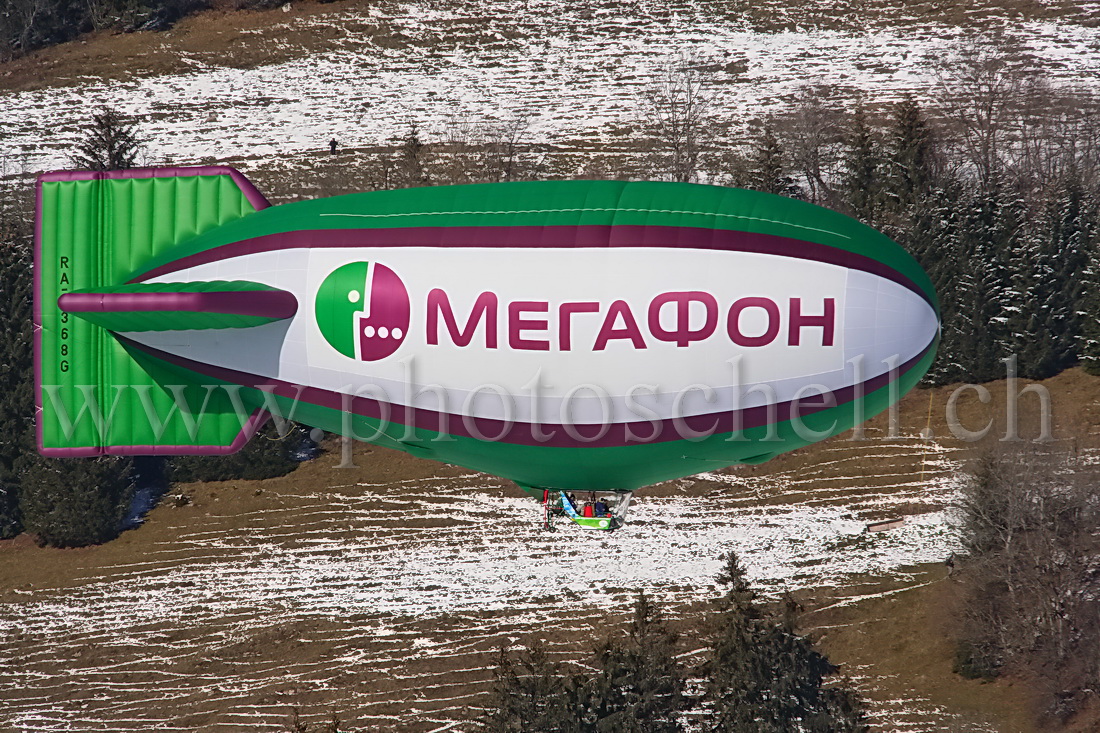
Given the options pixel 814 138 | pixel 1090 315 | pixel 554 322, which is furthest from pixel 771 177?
pixel 554 322

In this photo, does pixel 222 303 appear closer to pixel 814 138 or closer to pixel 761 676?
pixel 761 676

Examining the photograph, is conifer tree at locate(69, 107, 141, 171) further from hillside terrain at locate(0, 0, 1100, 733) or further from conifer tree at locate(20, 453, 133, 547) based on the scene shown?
conifer tree at locate(20, 453, 133, 547)

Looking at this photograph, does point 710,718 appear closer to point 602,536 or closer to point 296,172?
point 602,536

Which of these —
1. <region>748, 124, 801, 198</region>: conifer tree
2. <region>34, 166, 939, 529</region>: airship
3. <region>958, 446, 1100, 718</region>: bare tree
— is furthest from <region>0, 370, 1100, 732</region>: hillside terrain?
<region>34, 166, 939, 529</region>: airship

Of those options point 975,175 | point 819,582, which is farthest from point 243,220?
point 975,175

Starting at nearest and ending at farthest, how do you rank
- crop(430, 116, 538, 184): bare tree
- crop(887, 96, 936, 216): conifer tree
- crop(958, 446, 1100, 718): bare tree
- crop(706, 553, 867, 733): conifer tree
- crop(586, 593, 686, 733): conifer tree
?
crop(586, 593, 686, 733): conifer tree, crop(706, 553, 867, 733): conifer tree, crop(958, 446, 1100, 718): bare tree, crop(887, 96, 936, 216): conifer tree, crop(430, 116, 538, 184): bare tree

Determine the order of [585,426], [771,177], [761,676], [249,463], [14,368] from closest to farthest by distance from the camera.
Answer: [585,426], [761,676], [14,368], [249,463], [771,177]

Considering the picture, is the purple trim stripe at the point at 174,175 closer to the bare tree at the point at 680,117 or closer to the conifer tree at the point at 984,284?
the conifer tree at the point at 984,284
